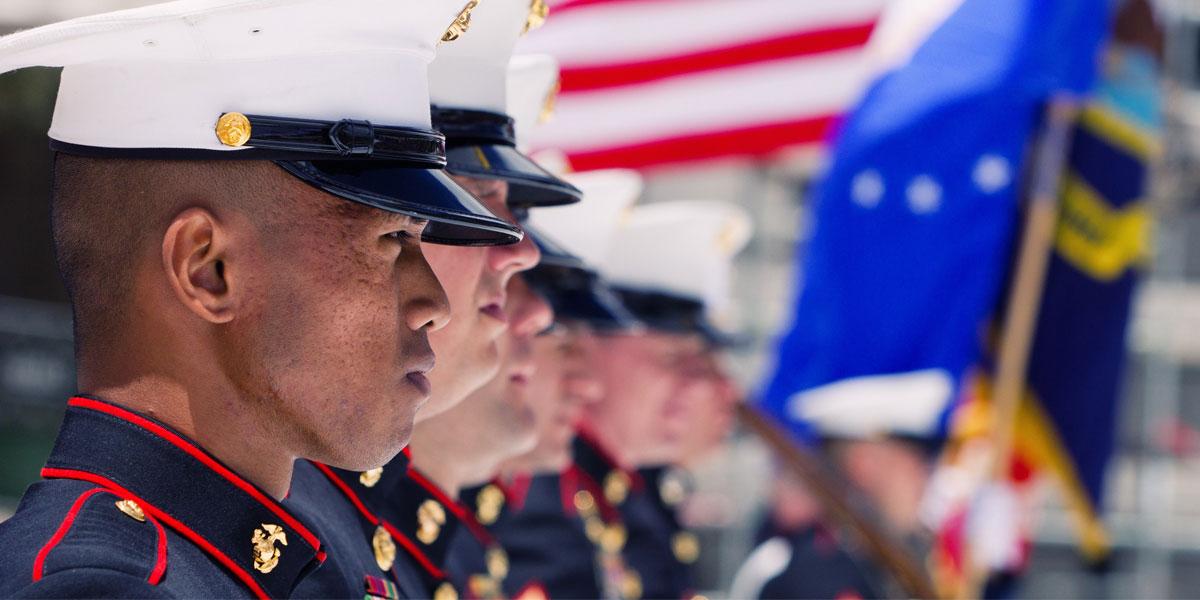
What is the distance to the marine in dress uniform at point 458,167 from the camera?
239 cm

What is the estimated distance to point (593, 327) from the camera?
14.1ft

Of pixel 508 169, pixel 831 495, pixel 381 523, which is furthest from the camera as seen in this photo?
pixel 831 495

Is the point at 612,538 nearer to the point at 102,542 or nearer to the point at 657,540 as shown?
the point at 657,540

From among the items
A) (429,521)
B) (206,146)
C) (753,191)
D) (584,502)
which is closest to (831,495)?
(584,502)

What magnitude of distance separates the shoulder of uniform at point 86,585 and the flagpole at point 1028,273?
4776mm

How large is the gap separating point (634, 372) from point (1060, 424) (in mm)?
2593

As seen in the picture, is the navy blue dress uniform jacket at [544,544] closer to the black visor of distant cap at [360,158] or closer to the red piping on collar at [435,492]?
the red piping on collar at [435,492]

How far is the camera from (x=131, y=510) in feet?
5.07

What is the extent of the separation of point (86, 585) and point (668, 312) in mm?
4224

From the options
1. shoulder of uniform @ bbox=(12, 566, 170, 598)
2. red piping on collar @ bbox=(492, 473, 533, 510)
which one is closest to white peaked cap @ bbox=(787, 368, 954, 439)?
red piping on collar @ bbox=(492, 473, 533, 510)

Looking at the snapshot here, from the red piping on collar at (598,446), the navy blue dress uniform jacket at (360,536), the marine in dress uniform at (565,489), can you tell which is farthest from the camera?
the red piping on collar at (598,446)

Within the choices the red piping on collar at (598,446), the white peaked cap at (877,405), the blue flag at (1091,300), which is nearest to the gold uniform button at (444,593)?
the red piping on collar at (598,446)

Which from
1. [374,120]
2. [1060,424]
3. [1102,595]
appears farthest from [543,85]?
[1102,595]

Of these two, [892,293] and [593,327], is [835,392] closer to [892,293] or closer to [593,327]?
[892,293]
